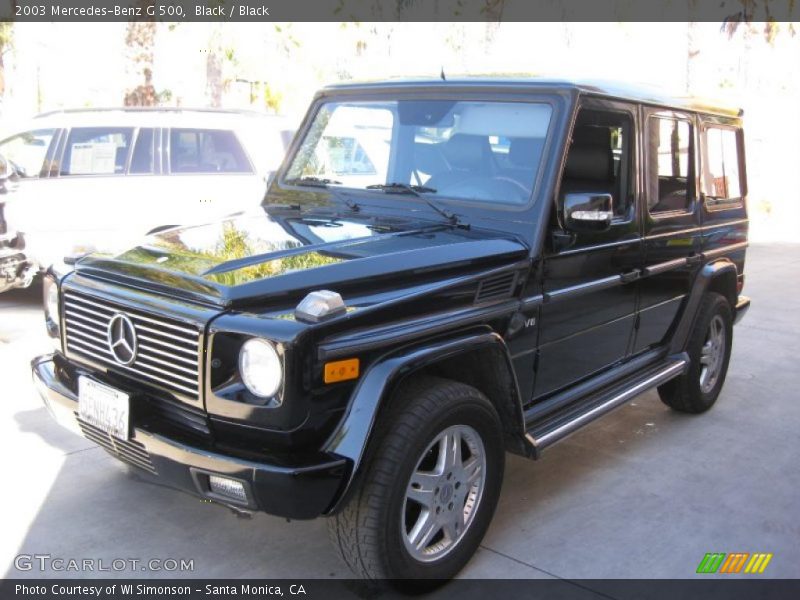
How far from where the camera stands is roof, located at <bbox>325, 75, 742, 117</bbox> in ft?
12.5

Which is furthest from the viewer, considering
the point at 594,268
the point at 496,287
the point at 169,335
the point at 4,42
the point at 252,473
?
the point at 4,42

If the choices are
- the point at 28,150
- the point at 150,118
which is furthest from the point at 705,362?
the point at 28,150

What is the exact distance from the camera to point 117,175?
27.1 ft

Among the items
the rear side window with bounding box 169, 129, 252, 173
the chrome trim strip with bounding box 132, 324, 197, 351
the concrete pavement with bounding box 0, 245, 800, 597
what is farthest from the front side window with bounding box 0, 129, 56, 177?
the chrome trim strip with bounding box 132, 324, 197, 351

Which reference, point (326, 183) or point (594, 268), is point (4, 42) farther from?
point (594, 268)

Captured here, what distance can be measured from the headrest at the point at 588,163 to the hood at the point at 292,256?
50 centimetres

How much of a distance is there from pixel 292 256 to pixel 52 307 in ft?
4.00

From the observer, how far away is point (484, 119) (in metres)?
3.90

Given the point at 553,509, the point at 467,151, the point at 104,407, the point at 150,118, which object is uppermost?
the point at 150,118

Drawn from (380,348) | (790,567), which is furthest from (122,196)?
(790,567)

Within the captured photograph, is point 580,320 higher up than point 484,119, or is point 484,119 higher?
point 484,119

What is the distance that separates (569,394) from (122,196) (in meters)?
5.78

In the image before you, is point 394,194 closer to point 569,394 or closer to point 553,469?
point 569,394

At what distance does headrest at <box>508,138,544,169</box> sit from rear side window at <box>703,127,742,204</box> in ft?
6.51
